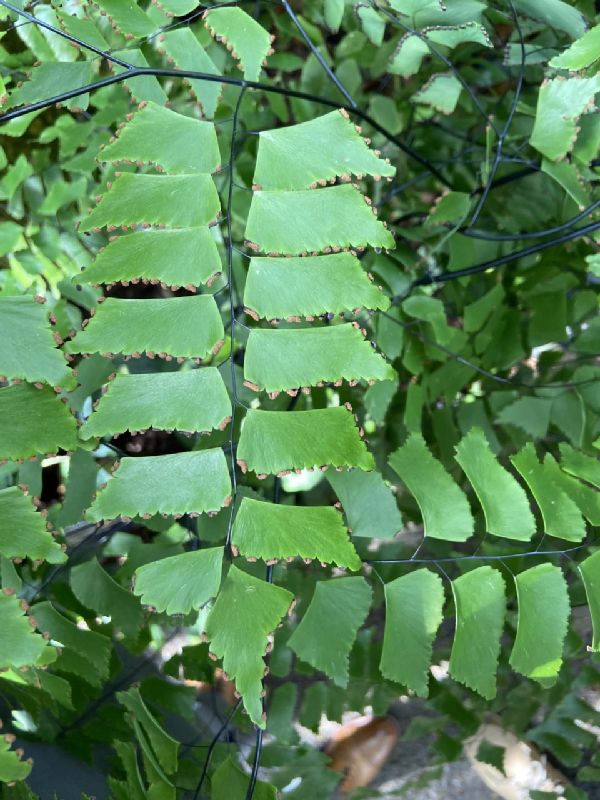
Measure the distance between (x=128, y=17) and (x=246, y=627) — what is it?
455 mm

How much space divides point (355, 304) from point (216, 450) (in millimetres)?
136

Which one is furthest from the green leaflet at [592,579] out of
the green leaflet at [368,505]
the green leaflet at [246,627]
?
the green leaflet at [246,627]

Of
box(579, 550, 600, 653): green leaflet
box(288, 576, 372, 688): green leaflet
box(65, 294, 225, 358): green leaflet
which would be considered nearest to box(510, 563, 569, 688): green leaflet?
box(579, 550, 600, 653): green leaflet

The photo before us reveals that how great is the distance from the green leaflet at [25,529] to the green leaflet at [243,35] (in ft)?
1.15

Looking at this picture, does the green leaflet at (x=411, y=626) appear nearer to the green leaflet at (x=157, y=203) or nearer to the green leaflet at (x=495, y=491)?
the green leaflet at (x=495, y=491)

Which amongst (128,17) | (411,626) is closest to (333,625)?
(411,626)

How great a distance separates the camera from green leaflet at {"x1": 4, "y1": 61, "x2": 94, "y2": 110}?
0.51 metres

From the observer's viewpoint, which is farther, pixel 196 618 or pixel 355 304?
pixel 196 618

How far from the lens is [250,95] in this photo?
35.2 inches

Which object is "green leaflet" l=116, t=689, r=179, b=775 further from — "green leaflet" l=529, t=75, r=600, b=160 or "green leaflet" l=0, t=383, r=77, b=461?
"green leaflet" l=529, t=75, r=600, b=160

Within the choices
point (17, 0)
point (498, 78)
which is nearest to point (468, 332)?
point (498, 78)

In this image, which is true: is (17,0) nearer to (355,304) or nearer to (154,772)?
(355,304)

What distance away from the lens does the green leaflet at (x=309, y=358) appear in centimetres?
46

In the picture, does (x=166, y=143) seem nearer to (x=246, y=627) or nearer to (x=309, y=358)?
(x=309, y=358)
